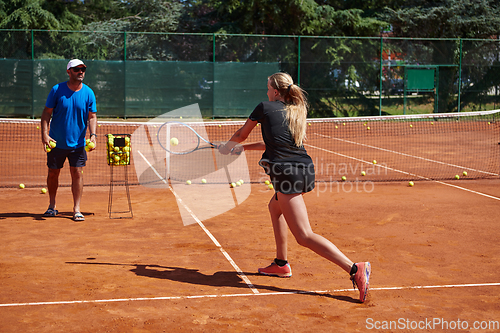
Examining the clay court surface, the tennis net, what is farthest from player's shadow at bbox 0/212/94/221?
the tennis net

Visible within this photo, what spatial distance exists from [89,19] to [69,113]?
84.0 feet

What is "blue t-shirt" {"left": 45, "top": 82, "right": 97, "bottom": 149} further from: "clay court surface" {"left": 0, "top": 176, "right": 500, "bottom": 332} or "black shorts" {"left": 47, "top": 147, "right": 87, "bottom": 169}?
"clay court surface" {"left": 0, "top": 176, "right": 500, "bottom": 332}

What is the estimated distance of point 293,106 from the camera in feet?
14.3

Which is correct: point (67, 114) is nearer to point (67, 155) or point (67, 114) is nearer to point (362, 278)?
point (67, 155)

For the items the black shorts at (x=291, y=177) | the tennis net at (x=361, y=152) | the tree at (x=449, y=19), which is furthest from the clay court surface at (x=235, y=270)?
the tree at (x=449, y=19)

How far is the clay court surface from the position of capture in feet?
12.7

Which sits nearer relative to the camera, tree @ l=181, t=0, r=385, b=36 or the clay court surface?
the clay court surface

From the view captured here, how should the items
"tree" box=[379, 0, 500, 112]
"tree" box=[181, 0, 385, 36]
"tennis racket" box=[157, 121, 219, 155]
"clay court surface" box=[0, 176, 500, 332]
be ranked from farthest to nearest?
"tree" box=[379, 0, 500, 112] < "tree" box=[181, 0, 385, 36] < "tennis racket" box=[157, 121, 219, 155] < "clay court surface" box=[0, 176, 500, 332]

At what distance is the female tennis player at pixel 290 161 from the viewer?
421 centimetres

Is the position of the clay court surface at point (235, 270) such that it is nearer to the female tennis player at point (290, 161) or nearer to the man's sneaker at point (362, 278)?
the man's sneaker at point (362, 278)

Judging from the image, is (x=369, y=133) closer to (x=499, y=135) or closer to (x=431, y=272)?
(x=499, y=135)

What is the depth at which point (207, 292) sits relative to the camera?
4422 millimetres

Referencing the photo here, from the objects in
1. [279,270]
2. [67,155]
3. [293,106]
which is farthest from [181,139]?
[293,106]

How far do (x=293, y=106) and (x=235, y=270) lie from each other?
5.39 ft
